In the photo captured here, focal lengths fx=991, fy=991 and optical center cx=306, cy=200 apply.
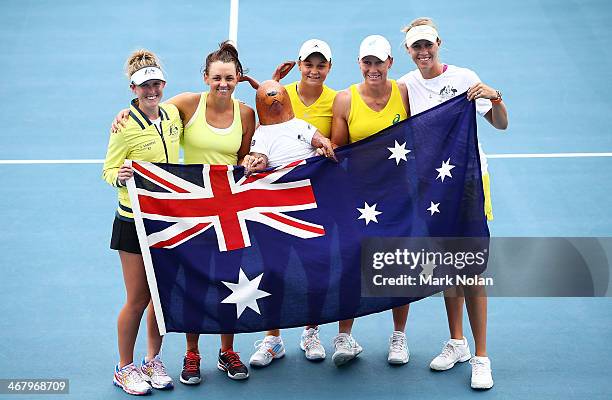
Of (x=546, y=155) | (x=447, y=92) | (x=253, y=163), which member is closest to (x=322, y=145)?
(x=253, y=163)

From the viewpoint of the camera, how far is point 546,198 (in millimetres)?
8906

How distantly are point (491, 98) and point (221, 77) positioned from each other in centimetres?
168

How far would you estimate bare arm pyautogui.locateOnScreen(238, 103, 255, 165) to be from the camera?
6297 mm

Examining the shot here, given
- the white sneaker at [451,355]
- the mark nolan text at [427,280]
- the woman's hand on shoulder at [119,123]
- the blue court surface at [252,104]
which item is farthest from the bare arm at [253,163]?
the white sneaker at [451,355]

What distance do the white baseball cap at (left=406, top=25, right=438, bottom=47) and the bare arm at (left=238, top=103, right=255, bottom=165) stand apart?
3.66 ft

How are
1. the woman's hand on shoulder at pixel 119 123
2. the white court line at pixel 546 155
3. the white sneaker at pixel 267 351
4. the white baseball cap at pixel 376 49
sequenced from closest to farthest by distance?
the woman's hand on shoulder at pixel 119 123 → the white baseball cap at pixel 376 49 → the white sneaker at pixel 267 351 → the white court line at pixel 546 155

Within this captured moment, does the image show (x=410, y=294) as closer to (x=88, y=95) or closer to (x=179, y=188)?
(x=179, y=188)

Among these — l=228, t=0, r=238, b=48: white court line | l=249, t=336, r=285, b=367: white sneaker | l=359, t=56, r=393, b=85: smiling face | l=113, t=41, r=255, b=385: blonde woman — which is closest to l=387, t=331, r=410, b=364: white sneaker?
l=249, t=336, r=285, b=367: white sneaker

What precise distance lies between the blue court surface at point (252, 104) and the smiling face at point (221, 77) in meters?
1.90

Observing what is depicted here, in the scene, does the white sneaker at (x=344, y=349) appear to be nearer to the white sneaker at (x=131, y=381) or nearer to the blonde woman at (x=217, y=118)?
the blonde woman at (x=217, y=118)

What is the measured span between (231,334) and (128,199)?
115cm

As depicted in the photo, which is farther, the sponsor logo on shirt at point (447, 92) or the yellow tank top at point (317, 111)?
the yellow tank top at point (317, 111)

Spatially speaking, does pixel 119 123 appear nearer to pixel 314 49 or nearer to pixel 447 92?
pixel 314 49

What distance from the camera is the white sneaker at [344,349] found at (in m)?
6.66
